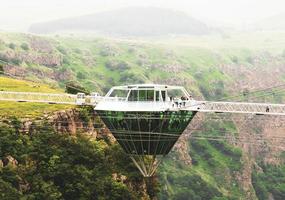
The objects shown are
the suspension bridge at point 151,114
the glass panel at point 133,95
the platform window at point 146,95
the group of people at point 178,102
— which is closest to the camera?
the suspension bridge at point 151,114

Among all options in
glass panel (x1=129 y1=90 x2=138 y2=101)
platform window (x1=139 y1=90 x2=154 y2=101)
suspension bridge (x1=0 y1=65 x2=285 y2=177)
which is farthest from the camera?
glass panel (x1=129 y1=90 x2=138 y2=101)

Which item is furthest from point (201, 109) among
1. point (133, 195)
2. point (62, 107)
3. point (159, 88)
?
point (62, 107)

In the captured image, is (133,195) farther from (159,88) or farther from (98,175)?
(159,88)

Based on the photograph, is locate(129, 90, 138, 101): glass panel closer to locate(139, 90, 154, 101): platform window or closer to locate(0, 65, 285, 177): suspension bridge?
locate(0, 65, 285, 177): suspension bridge

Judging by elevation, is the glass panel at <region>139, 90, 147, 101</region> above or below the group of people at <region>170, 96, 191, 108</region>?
above

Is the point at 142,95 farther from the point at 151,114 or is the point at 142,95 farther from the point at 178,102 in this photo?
the point at 178,102

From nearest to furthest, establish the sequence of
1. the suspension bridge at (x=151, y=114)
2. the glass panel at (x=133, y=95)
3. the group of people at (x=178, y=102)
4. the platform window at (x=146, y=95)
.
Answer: the suspension bridge at (x=151, y=114)
the group of people at (x=178, y=102)
the platform window at (x=146, y=95)
the glass panel at (x=133, y=95)

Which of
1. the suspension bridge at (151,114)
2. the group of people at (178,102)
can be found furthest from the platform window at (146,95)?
the group of people at (178,102)

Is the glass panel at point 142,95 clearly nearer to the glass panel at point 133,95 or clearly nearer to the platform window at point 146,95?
the platform window at point 146,95

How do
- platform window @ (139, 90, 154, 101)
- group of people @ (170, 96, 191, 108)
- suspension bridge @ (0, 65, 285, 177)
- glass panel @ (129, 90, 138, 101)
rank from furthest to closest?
1. glass panel @ (129, 90, 138, 101)
2. platform window @ (139, 90, 154, 101)
3. group of people @ (170, 96, 191, 108)
4. suspension bridge @ (0, 65, 285, 177)

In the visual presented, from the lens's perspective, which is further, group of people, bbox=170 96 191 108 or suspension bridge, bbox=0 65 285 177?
group of people, bbox=170 96 191 108

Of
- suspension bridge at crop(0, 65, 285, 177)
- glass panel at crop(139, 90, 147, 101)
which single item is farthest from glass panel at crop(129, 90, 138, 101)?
glass panel at crop(139, 90, 147, 101)
